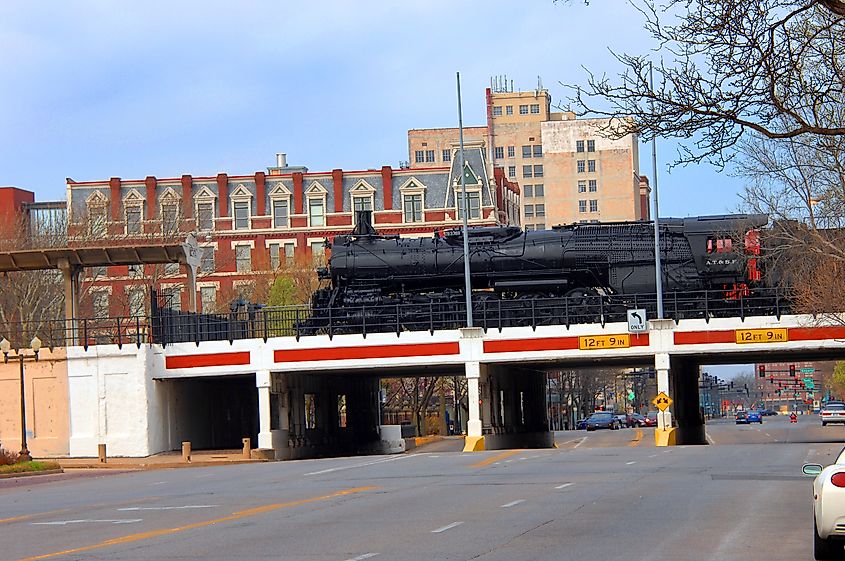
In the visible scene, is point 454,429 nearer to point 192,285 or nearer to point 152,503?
point 192,285

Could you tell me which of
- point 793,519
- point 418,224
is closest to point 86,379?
point 793,519

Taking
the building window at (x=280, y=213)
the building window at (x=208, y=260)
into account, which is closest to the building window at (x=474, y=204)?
the building window at (x=280, y=213)

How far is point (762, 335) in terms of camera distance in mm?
44688

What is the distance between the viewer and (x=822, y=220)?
4584 cm

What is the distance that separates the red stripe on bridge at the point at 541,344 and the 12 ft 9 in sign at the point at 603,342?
172 mm

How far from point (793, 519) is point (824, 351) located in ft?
98.3

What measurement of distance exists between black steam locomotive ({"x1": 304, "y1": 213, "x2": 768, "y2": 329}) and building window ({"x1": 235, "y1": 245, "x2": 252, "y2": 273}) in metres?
53.6

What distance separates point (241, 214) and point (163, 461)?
61.2 meters

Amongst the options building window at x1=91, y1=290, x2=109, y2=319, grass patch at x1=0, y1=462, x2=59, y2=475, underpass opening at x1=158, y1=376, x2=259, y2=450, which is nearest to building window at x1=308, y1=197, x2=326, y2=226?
building window at x1=91, y1=290, x2=109, y2=319

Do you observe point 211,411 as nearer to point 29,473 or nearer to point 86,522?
point 29,473

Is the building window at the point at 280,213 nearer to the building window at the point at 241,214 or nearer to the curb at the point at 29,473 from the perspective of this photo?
the building window at the point at 241,214

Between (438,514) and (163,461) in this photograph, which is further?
(163,461)

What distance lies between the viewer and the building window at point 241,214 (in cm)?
10338

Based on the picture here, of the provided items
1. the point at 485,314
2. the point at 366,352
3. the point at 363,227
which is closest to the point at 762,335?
the point at 485,314
